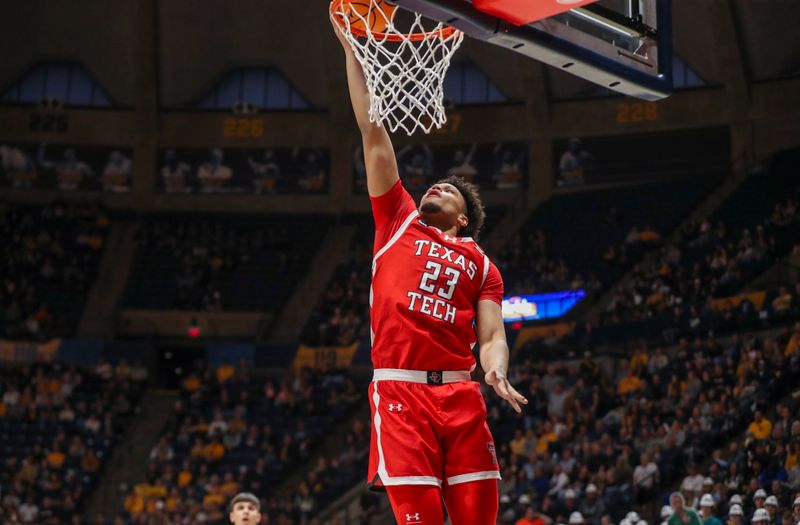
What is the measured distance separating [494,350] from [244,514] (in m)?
2.96

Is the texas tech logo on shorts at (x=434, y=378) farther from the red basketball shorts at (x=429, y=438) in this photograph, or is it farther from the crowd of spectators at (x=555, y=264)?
the crowd of spectators at (x=555, y=264)

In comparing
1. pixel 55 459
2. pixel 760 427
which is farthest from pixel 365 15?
pixel 55 459

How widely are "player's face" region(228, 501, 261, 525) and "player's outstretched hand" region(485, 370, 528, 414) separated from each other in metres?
3.04

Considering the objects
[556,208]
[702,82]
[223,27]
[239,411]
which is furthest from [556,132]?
[239,411]

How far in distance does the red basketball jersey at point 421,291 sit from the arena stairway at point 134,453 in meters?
20.5

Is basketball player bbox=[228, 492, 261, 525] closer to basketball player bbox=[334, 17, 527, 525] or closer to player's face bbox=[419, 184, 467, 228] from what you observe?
basketball player bbox=[334, 17, 527, 525]

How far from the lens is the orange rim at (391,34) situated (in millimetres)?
6199

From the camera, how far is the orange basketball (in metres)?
6.28

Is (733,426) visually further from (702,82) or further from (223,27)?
(223,27)

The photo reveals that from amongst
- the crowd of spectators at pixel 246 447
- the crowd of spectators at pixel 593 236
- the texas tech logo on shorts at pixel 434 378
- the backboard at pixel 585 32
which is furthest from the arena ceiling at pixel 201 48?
the texas tech logo on shorts at pixel 434 378

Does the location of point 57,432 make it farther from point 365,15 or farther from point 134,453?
point 365,15

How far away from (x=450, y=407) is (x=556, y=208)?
25.8 meters

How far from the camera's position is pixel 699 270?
24.2 m

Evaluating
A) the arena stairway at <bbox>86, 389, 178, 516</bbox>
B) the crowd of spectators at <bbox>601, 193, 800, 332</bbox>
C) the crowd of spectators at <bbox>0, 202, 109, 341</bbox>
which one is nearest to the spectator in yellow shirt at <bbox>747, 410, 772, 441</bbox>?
the crowd of spectators at <bbox>601, 193, 800, 332</bbox>
